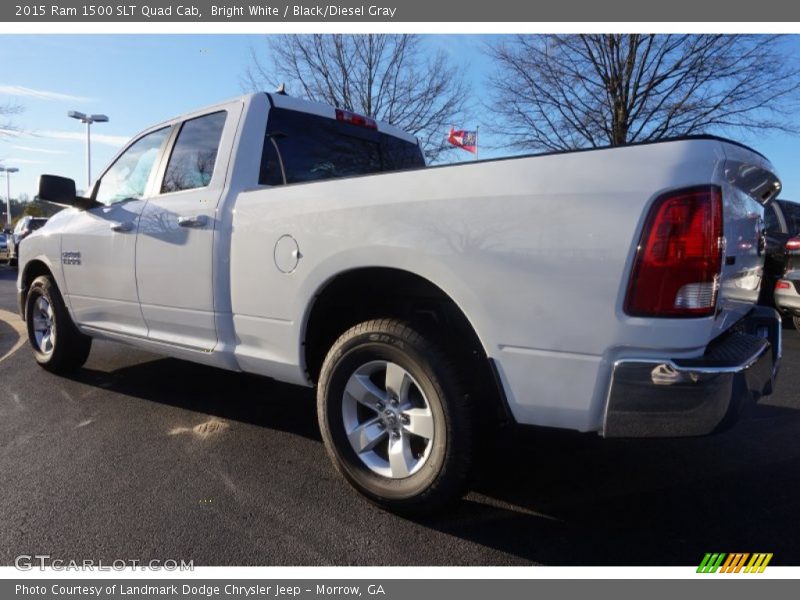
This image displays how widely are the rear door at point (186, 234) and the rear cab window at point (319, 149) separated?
243 millimetres

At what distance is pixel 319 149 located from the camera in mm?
3607

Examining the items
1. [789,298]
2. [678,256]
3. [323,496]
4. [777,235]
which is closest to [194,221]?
[323,496]

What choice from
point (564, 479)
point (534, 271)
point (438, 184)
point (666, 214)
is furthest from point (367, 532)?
point (666, 214)

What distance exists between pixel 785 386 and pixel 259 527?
14.3ft

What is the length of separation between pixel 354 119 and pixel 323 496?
2424 millimetres

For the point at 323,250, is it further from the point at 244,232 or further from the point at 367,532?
the point at 367,532

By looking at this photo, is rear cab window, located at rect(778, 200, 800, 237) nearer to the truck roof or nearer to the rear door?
Result: the truck roof

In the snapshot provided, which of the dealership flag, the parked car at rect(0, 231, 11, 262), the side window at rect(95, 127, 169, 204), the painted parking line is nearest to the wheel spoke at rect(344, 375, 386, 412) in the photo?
the side window at rect(95, 127, 169, 204)

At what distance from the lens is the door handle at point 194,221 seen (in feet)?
10.6

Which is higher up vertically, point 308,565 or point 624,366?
point 624,366

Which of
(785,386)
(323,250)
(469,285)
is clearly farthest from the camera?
(785,386)

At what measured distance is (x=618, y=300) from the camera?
1960 mm

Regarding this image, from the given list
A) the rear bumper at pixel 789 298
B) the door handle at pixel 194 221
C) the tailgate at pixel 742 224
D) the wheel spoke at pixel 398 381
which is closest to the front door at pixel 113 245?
the door handle at pixel 194 221

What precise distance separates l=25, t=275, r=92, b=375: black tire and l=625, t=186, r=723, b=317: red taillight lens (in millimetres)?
4418
